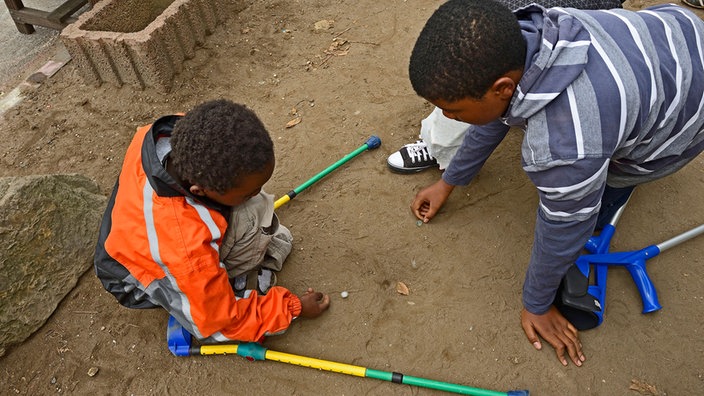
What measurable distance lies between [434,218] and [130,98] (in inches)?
89.9

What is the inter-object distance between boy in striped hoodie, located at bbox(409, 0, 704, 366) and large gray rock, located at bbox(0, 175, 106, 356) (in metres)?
1.94

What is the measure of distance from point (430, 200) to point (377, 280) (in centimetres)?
50

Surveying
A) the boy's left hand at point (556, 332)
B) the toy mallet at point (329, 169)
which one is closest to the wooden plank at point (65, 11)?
the toy mallet at point (329, 169)

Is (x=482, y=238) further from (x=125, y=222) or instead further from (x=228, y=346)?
(x=125, y=222)

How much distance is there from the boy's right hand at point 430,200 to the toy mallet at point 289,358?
85cm

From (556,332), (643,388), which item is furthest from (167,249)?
(643,388)

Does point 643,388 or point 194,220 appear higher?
point 194,220

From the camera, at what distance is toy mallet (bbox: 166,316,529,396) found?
1.96 meters

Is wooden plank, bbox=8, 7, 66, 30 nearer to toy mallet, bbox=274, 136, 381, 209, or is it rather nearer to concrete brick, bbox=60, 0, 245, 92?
concrete brick, bbox=60, 0, 245, 92

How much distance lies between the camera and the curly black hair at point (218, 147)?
1.55 m

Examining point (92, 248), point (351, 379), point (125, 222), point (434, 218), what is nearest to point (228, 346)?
point (351, 379)

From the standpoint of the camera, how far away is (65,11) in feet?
13.2

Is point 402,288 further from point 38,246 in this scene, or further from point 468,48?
point 38,246

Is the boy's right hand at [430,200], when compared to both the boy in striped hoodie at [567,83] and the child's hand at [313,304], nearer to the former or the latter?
the child's hand at [313,304]
